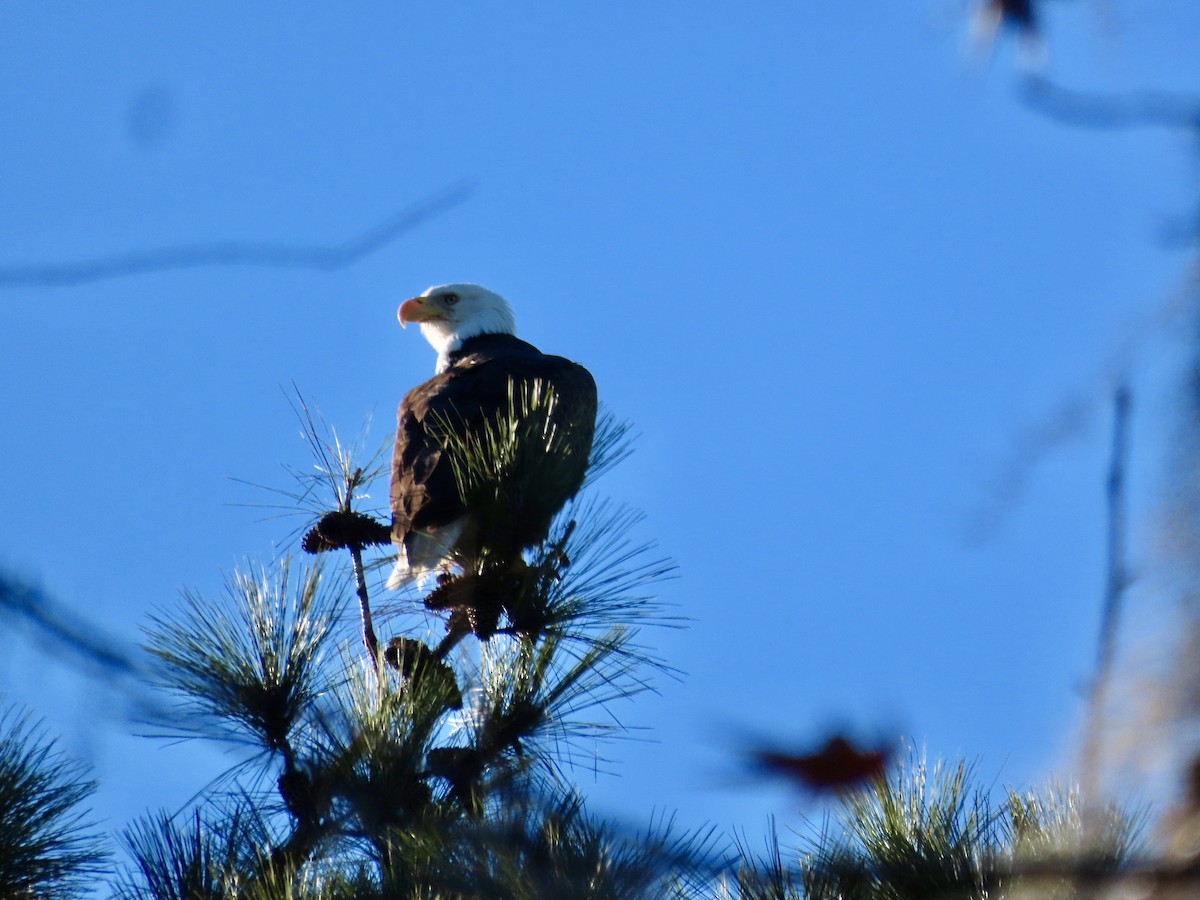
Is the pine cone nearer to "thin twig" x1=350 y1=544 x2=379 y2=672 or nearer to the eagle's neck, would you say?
"thin twig" x1=350 y1=544 x2=379 y2=672

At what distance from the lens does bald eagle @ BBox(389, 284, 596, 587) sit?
3088 millimetres

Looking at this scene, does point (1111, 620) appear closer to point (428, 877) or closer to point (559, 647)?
point (428, 877)

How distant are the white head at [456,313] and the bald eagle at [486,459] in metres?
1.43

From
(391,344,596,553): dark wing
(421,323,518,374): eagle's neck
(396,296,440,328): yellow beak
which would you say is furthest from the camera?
(396,296,440,328): yellow beak

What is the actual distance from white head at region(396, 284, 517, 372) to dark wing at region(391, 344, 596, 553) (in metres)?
1.29

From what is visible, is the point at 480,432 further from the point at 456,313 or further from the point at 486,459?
the point at 456,313

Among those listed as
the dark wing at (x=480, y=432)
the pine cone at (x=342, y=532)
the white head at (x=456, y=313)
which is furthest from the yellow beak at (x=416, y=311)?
the pine cone at (x=342, y=532)

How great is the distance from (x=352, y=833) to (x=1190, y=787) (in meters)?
2.09

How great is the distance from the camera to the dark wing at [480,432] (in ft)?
10.1

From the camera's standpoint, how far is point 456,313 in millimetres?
7602

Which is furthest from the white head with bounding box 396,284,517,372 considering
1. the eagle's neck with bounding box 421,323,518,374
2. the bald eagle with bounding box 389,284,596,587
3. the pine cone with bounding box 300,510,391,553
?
the pine cone with bounding box 300,510,391,553

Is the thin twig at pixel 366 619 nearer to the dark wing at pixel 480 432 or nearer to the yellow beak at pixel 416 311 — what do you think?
the dark wing at pixel 480 432

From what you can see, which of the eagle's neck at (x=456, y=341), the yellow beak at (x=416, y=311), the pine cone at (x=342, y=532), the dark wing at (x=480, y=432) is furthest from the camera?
the yellow beak at (x=416, y=311)

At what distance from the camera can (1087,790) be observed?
68 cm
